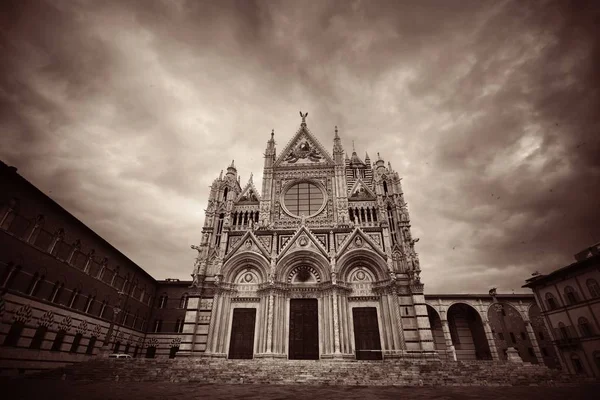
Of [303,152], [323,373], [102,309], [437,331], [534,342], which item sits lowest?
[323,373]

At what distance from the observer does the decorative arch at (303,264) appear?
79.3 feet

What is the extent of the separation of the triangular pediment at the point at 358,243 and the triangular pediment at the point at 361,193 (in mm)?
3782

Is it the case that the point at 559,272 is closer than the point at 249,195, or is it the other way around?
the point at 559,272

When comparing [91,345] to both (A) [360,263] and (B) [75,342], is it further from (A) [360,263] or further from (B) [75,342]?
(A) [360,263]

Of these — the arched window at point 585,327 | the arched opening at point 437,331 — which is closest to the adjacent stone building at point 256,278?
the arched opening at point 437,331

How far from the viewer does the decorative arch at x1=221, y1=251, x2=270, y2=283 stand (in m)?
24.6

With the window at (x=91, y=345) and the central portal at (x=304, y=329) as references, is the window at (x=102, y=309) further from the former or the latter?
the central portal at (x=304, y=329)

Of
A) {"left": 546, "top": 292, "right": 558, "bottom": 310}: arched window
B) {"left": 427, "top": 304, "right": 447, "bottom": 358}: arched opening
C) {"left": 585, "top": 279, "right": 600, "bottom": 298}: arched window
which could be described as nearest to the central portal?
{"left": 427, "top": 304, "right": 447, "bottom": 358}: arched opening

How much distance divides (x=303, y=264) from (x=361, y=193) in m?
8.99

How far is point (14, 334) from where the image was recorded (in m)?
17.8

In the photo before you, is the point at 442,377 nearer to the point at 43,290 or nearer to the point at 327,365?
the point at 327,365

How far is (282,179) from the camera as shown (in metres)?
29.7

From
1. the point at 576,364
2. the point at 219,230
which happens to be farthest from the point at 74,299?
the point at 576,364

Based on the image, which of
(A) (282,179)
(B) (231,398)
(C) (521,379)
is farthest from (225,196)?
(C) (521,379)
